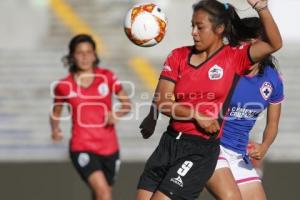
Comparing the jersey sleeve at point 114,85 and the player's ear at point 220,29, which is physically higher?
the player's ear at point 220,29

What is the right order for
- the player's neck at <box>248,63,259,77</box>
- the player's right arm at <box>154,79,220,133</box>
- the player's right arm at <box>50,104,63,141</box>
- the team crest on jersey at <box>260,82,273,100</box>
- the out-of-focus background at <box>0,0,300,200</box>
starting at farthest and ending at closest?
the out-of-focus background at <box>0,0,300,200</box> → the player's right arm at <box>50,104,63,141</box> → the team crest on jersey at <box>260,82,273,100</box> → the player's neck at <box>248,63,259,77</box> → the player's right arm at <box>154,79,220,133</box>

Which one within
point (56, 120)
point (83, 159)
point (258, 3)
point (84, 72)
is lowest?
point (83, 159)

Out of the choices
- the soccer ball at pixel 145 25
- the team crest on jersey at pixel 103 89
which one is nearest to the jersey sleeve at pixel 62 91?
the team crest on jersey at pixel 103 89

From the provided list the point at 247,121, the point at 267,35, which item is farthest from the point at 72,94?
the point at 267,35

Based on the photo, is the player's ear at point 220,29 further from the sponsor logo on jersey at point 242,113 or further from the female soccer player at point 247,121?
the sponsor logo on jersey at point 242,113

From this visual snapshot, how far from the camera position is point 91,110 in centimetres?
748

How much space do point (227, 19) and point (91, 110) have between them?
2840 millimetres

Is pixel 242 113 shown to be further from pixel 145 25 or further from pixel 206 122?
pixel 145 25

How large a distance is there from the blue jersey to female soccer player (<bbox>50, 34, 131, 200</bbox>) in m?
2.21

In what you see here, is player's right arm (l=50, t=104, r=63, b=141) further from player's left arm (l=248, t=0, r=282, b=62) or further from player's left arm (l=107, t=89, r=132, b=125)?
player's left arm (l=248, t=0, r=282, b=62)

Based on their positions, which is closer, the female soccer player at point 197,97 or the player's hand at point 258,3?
→ the player's hand at point 258,3

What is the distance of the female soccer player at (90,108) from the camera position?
7457 millimetres

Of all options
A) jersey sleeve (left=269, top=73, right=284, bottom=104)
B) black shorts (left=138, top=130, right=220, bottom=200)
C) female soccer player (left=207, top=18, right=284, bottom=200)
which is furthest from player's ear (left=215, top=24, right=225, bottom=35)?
jersey sleeve (left=269, top=73, right=284, bottom=104)

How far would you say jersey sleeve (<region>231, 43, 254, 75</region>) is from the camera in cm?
485
